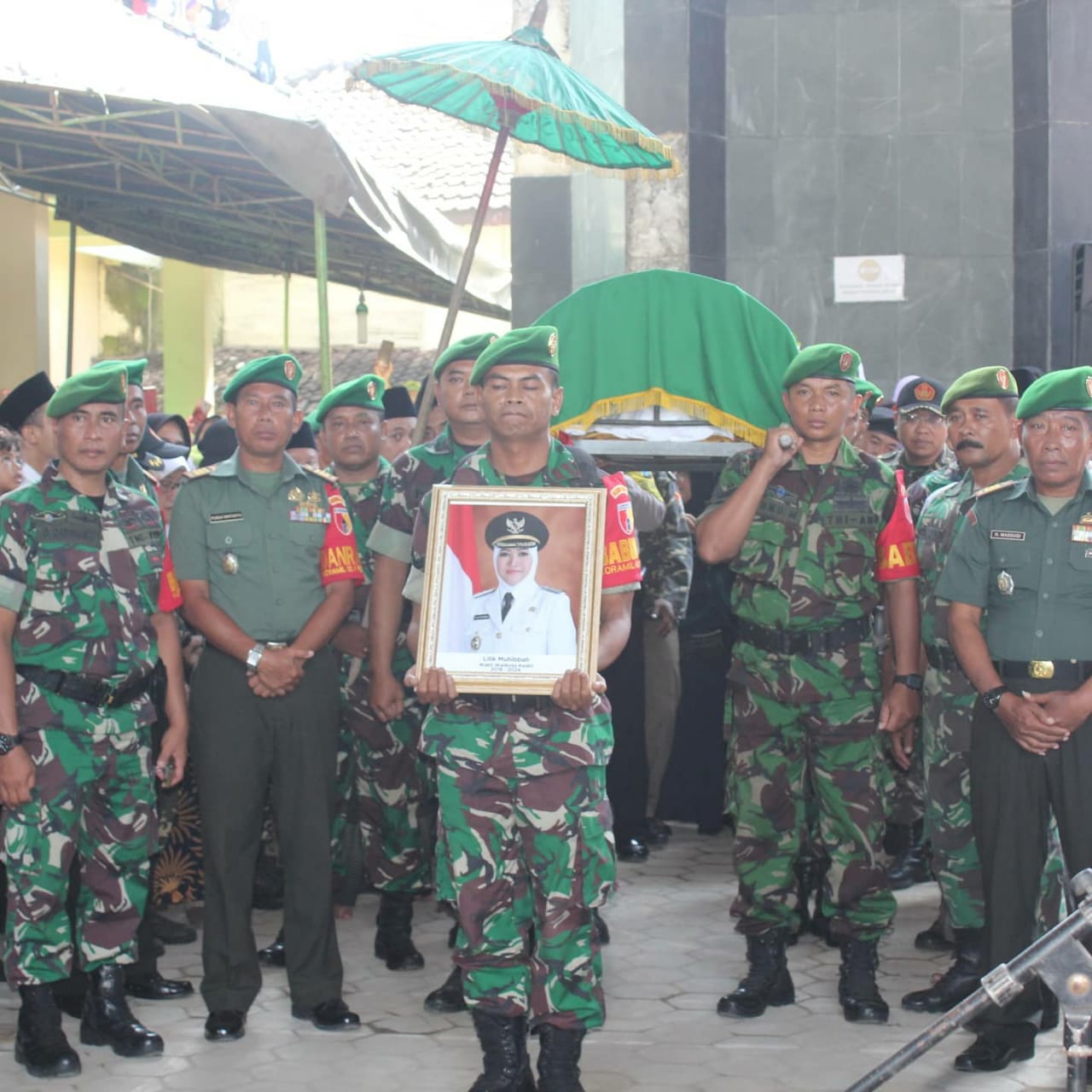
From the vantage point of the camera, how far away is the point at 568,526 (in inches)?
167

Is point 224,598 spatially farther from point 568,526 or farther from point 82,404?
point 568,526

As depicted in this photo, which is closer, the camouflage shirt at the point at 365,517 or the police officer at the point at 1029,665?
the police officer at the point at 1029,665

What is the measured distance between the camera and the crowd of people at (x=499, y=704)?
14.0 ft

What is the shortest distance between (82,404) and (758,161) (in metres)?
7.03

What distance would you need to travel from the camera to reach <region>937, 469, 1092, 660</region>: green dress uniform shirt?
448cm

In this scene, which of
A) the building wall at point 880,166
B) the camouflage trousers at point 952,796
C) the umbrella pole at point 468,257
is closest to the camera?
the camouflage trousers at point 952,796

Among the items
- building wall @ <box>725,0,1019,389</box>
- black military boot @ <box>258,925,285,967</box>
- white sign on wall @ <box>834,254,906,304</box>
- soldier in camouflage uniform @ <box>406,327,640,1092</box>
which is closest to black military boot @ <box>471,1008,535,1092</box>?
soldier in camouflage uniform @ <box>406,327,640,1092</box>

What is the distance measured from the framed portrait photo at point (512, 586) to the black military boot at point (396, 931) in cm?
179

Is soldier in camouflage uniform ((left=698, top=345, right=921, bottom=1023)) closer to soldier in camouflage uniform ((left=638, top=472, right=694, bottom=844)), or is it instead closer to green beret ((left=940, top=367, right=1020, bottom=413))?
green beret ((left=940, top=367, right=1020, bottom=413))

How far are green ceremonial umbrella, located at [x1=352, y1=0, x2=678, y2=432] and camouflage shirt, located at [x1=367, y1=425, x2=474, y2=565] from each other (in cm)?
135

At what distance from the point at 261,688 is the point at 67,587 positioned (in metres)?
0.65

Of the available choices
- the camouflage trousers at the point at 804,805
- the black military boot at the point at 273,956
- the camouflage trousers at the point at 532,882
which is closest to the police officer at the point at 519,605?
the camouflage trousers at the point at 532,882

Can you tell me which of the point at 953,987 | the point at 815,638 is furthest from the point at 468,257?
the point at 953,987

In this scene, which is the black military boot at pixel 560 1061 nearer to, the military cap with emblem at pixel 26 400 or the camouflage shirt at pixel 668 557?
the military cap with emblem at pixel 26 400
